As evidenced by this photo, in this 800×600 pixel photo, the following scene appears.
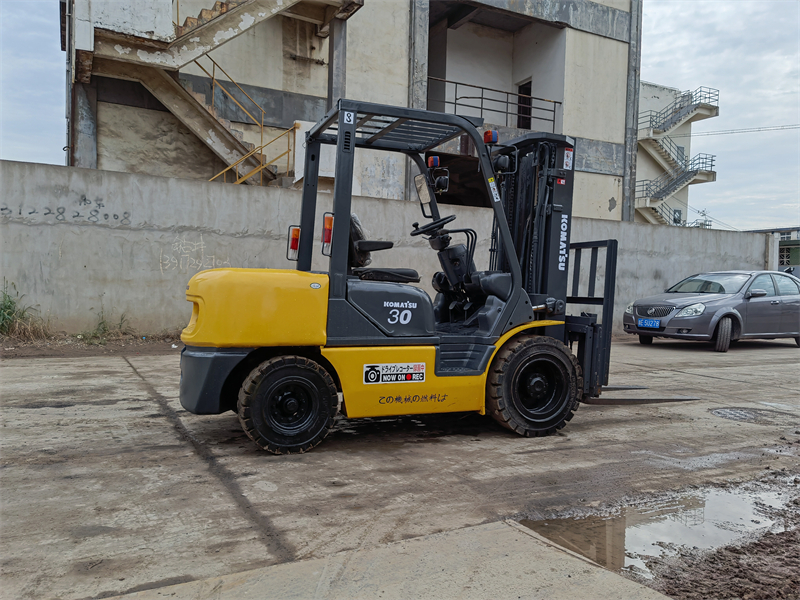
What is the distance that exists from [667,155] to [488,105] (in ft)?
45.0

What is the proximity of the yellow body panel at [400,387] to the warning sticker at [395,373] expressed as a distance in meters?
0.01

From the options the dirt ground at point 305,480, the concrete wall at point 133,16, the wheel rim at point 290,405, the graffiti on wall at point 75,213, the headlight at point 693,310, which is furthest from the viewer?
the headlight at point 693,310

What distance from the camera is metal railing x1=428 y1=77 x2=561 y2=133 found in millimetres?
21297

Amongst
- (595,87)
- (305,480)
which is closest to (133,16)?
(305,480)

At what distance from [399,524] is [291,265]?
29.2ft

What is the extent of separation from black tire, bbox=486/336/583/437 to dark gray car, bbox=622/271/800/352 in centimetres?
729

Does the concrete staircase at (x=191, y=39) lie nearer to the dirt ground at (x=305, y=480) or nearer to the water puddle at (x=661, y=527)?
the dirt ground at (x=305, y=480)

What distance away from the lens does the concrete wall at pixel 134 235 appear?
9.76 m

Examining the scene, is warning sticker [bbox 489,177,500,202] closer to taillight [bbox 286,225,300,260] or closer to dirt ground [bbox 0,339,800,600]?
taillight [bbox 286,225,300,260]

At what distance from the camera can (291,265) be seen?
11.8 metres

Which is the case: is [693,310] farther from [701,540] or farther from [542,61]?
[542,61]

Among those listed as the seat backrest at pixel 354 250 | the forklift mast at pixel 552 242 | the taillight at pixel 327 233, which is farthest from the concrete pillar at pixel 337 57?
the taillight at pixel 327 233

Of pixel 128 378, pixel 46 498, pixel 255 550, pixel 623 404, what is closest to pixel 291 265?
pixel 128 378

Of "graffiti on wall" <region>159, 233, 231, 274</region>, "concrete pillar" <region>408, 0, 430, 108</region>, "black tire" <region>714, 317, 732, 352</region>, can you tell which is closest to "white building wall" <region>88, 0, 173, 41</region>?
"graffiti on wall" <region>159, 233, 231, 274</region>
